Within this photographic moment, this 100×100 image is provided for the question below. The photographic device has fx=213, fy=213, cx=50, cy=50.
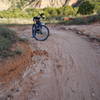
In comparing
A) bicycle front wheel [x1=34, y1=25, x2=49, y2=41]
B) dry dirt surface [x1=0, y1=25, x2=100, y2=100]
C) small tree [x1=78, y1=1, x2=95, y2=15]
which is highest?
small tree [x1=78, y1=1, x2=95, y2=15]

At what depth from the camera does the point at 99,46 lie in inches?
298

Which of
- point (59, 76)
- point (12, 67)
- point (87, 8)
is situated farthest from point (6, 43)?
point (87, 8)

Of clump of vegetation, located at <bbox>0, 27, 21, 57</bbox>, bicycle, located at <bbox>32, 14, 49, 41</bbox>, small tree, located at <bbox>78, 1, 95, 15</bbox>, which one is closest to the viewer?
clump of vegetation, located at <bbox>0, 27, 21, 57</bbox>

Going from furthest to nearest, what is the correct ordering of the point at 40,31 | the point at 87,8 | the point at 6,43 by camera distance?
the point at 87,8, the point at 40,31, the point at 6,43

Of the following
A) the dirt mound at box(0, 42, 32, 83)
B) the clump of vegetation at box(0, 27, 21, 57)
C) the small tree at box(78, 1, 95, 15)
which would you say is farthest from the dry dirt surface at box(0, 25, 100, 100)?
the small tree at box(78, 1, 95, 15)

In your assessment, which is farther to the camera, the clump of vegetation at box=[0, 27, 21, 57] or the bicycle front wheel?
the bicycle front wheel

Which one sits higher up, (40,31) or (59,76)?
(40,31)

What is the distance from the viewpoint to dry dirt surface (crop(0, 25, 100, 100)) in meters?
4.32

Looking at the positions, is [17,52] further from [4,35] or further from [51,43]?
[51,43]

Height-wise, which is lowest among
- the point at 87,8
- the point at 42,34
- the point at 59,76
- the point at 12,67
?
the point at 59,76

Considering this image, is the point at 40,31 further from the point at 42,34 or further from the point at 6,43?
the point at 6,43

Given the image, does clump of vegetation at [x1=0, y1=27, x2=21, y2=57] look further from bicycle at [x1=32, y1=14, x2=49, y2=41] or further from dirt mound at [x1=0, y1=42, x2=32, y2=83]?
bicycle at [x1=32, y1=14, x2=49, y2=41]

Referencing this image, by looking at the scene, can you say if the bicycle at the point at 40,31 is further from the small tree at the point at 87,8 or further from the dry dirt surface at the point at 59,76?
the small tree at the point at 87,8

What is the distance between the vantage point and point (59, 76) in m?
5.09
